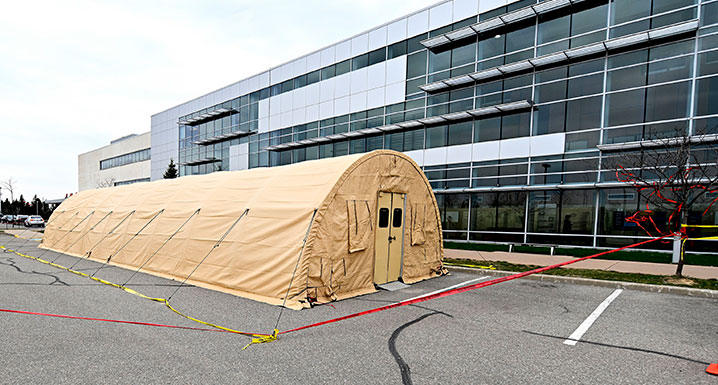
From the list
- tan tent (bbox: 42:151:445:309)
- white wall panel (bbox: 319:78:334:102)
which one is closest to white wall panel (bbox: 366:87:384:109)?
white wall panel (bbox: 319:78:334:102)

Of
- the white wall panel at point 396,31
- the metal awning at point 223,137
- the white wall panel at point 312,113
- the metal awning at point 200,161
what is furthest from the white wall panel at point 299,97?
the metal awning at point 200,161

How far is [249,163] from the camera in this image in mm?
32875

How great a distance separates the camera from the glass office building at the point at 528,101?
15.4 metres

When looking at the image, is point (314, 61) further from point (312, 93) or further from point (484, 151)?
point (484, 151)

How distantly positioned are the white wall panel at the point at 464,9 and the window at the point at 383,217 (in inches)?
620

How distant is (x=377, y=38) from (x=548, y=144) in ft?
41.8

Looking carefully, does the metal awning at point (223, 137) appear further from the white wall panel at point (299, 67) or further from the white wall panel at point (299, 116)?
the white wall panel at point (299, 67)

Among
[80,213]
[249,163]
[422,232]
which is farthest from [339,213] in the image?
[249,163]

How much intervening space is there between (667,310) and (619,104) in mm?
12520

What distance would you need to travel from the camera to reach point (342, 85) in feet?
84.8

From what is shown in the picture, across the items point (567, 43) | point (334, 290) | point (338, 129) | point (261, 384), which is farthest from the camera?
point (338, 129)

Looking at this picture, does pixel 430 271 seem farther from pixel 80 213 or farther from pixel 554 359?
pixel 80 213

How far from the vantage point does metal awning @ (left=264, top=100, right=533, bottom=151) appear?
18609 millimetres

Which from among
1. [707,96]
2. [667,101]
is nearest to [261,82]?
[667,101]
